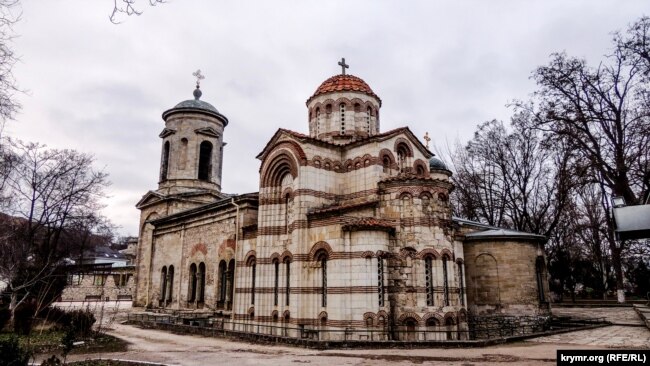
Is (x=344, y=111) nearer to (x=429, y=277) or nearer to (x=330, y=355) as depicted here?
(x=429, y=277)

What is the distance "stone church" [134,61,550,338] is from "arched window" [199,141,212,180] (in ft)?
18.1

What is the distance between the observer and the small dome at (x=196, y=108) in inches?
1192

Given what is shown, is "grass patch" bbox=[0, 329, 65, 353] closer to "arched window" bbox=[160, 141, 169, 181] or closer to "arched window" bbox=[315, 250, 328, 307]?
"arched window" bbox=[315, 250, 328, 307]

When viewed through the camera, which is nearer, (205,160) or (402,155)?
(402,155)

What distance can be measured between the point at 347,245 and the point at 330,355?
4433 millimetres

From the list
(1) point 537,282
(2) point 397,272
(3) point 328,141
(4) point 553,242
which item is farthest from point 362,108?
(4) point 553,242

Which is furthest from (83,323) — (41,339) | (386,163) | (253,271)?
(386,163)

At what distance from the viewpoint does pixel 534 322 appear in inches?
720

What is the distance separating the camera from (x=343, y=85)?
20.7 m

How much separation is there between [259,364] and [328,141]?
11311 millimetres

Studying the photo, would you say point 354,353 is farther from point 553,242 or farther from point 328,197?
point 553,242

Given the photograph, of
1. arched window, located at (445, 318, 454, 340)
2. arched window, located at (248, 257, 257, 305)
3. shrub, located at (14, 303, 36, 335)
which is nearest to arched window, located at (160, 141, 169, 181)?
arched window, located at (248, 257, 257, 305)

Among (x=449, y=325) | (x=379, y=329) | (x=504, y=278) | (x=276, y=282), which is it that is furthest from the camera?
(x=504, y=278)

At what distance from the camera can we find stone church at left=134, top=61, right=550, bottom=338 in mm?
15227
